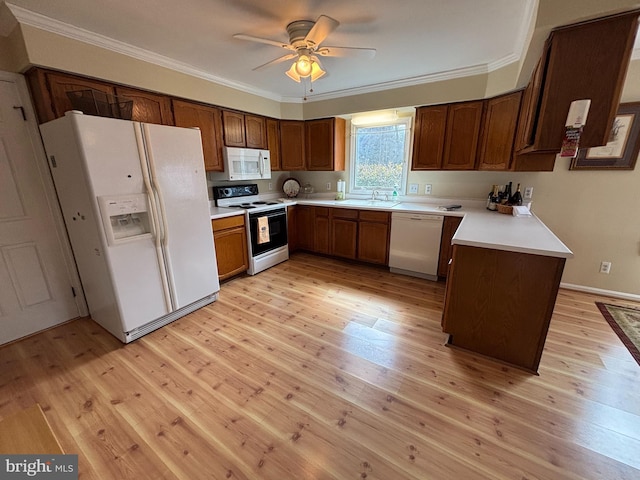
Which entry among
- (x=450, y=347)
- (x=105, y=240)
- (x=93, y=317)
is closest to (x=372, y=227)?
(x=450, y=347)

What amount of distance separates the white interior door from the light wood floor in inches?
9.9

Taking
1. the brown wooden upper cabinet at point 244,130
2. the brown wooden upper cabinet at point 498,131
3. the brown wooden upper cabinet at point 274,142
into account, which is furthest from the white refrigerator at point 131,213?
the brown wooden upper cabinet at point 498,131

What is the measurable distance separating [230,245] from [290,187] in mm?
1727

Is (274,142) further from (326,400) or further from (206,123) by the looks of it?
(326,400)

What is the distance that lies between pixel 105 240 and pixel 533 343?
10.4 ft

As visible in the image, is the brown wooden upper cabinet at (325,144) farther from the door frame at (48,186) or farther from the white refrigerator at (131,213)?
the door frame at (48,186)

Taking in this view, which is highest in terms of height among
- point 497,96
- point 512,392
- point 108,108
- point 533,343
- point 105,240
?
point 497,96

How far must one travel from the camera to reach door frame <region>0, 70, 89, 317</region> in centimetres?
207

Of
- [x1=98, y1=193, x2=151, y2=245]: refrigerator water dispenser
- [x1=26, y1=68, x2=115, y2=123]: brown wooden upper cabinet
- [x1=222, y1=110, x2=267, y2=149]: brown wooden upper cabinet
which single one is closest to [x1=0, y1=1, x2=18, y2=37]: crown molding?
[x1=26, y1=68, x2=115, y2=123]: brown wooden upper cabinet

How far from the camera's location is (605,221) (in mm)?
2730

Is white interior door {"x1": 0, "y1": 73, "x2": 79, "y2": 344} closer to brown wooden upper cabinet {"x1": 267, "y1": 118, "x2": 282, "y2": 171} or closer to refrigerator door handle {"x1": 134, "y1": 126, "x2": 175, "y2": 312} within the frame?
refrigerator door handle {"x1": 134, "y1": 126, "x2": 175, "y2": 312}

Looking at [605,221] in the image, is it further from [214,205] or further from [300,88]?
[214,205]

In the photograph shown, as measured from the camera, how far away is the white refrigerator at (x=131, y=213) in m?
1.88

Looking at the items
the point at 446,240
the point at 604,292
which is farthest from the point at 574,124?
the point at 604,292
